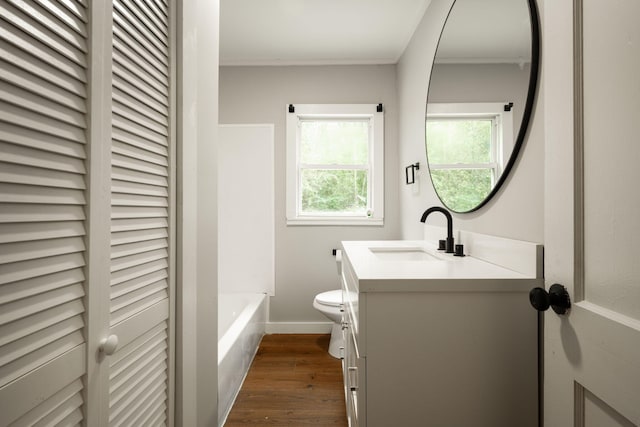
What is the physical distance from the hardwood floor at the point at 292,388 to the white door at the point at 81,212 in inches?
42.2

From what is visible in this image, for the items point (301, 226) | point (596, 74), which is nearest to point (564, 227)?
point (596, 74)

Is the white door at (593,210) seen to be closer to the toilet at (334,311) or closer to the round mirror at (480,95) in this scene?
the round mirror at (480,95)

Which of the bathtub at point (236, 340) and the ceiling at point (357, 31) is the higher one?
the ceiling at point (357, 31)

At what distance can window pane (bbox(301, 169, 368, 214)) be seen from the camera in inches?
119

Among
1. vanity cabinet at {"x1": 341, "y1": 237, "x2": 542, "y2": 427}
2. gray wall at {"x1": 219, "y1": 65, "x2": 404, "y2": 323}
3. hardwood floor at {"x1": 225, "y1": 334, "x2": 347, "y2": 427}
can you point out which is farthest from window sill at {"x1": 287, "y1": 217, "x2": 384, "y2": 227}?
vanity cabinet at {"x1": 341, "y1": 237, "x2": 542, "y2": 427}

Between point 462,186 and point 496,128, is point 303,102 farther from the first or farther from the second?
point 496,128

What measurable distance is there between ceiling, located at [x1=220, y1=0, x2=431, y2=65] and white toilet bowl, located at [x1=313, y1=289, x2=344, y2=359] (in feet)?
6.60

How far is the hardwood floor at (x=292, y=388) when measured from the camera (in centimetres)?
177

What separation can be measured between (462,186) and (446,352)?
0.88 meters

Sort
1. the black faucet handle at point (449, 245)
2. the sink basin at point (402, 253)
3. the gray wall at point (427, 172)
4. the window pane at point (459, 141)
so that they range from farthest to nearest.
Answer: the sink basin at point (402, 253)
the black faucet handle at point (449, 245)
the window pane at point (459, 141)
the gray wall at point (427, 172)

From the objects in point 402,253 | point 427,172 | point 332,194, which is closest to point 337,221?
point 332,194

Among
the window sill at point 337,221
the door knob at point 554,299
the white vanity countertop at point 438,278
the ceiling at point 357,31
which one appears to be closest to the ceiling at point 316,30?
the ceiling at point 357,31

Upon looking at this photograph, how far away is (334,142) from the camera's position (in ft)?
9.95

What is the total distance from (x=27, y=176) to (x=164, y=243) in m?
0.45
